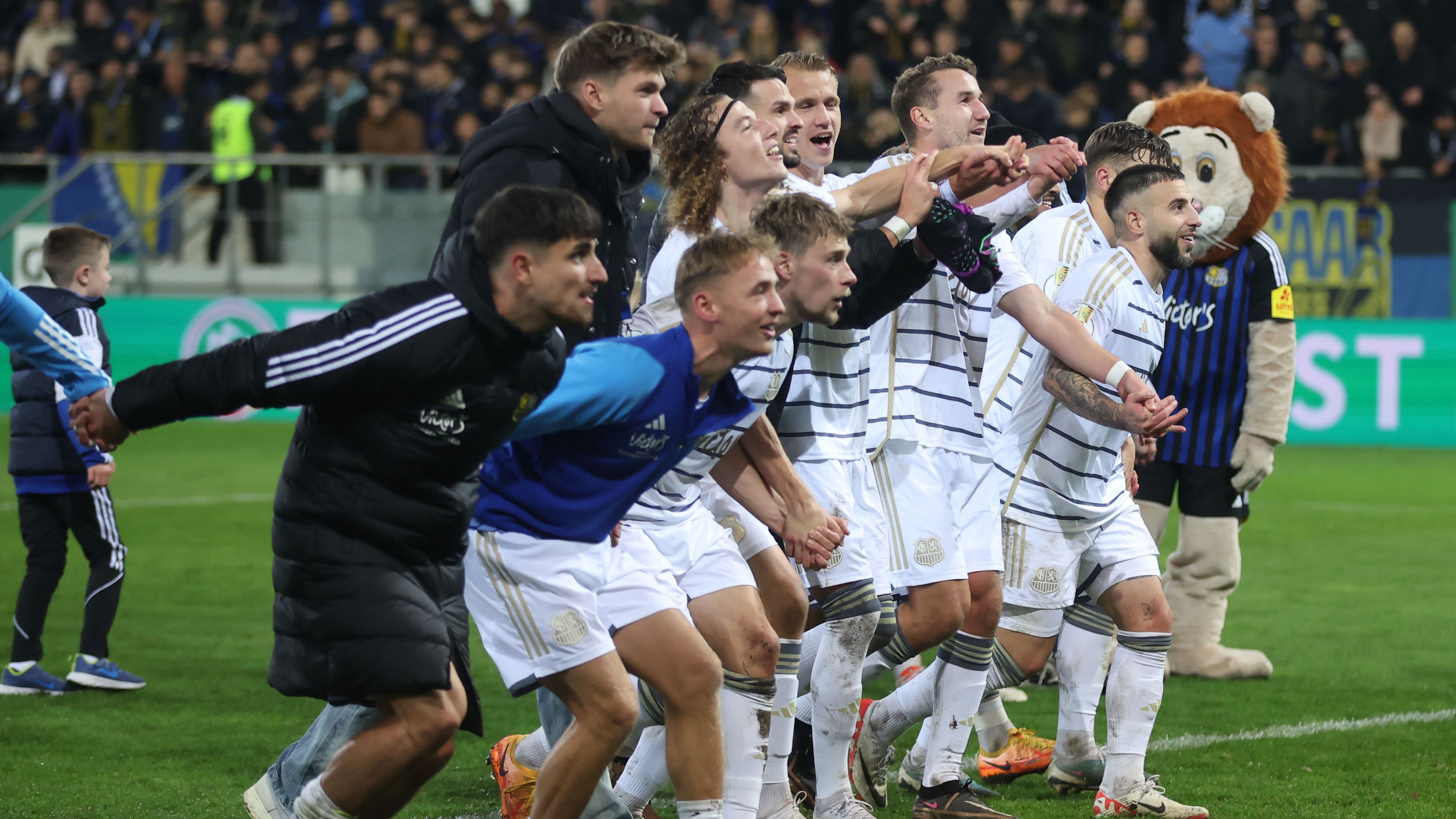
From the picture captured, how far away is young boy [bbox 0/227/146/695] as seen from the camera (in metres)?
6.48

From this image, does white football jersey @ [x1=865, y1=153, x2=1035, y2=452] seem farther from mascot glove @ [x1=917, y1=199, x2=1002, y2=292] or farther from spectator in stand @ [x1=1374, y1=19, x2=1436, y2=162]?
spectator in stand @ [x1=1374, y1=19, x2=1436, y2=162]

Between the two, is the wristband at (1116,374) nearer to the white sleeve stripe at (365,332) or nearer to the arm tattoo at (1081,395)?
the arm tattoo at (1081,395)

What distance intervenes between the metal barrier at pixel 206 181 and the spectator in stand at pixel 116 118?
811 mm

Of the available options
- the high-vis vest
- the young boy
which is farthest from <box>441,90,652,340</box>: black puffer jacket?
the high-vis vest

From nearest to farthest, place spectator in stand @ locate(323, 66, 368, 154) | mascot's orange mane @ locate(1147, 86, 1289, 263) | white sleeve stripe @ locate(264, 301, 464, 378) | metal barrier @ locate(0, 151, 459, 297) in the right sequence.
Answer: white sleeve stripe @ locate(264, 301, 464, 378) → mascot's orange mane @ locate(1147, 86, 1289, 263) → metal barrier @ locate(0, 151, 459, 297) → spectator in stand @ locate(323, 66, 368, 154)

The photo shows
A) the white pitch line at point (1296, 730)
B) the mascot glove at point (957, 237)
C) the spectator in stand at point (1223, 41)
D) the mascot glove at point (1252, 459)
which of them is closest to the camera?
the mascot glove at point (957, 237)

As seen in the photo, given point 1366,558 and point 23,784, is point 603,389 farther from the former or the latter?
point 1366,558

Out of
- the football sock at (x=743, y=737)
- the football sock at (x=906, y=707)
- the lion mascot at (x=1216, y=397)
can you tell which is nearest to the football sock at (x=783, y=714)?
the football sock at (x=743, y=737)

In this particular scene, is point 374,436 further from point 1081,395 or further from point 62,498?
point 62,498

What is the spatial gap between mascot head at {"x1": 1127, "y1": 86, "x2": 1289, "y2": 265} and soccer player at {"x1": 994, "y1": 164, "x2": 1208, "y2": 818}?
6.45ft

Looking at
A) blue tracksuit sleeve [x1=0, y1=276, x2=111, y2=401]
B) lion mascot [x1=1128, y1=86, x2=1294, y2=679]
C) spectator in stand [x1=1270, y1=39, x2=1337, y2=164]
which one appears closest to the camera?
blue tracksuit sleeve [x1=0, y1=276, x2=111, y2=401]

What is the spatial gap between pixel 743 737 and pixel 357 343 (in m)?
1.49

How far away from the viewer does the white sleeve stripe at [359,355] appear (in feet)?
11.1

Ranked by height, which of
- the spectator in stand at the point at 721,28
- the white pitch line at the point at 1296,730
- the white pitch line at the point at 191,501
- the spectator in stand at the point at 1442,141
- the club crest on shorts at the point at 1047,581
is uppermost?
the spectator in stand at the point at 721,28
